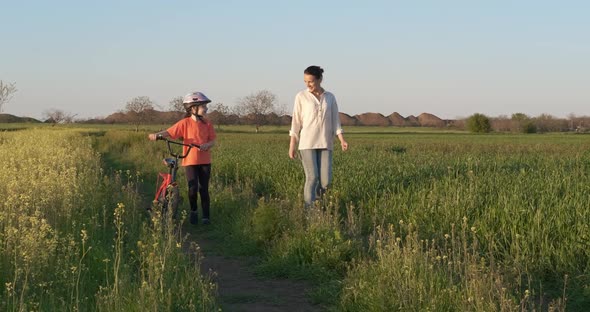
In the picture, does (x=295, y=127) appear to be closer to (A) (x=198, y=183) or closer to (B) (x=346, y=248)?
(A) (x=198, y=183)

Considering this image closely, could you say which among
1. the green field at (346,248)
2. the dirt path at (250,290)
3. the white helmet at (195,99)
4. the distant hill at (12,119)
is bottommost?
the dirt path at (250,290)

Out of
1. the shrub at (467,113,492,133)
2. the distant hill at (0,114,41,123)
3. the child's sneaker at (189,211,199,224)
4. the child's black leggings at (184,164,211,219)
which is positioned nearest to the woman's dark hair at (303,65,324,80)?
the child's black leggings at (184,164,211,219)

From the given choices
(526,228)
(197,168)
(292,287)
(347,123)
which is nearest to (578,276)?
(526,228)

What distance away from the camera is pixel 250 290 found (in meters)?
5.69

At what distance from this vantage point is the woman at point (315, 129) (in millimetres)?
8070

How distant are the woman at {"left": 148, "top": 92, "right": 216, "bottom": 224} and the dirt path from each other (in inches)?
88.1

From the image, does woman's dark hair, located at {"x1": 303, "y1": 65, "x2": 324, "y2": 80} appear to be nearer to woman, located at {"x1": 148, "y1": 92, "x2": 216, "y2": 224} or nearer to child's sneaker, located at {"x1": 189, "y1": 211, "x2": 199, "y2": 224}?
woman, located at {"x1": 148, "y1": 92, "x2": 216, "y2": 224}

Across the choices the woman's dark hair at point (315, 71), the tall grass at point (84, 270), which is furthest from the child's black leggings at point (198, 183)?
the woman's dark hair at point (315, 71)

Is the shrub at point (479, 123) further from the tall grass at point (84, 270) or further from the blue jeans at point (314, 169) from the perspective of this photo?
the tall grass at point (84, 270)

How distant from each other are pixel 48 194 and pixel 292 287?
374 centimetres

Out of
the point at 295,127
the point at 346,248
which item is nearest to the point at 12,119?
the point at 295,127

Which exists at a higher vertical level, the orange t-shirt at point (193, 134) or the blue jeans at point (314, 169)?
the orange t-shirt at point (193, 134)

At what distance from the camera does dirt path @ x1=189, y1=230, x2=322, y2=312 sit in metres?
5.13

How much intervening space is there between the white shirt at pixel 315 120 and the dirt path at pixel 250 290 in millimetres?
1970
